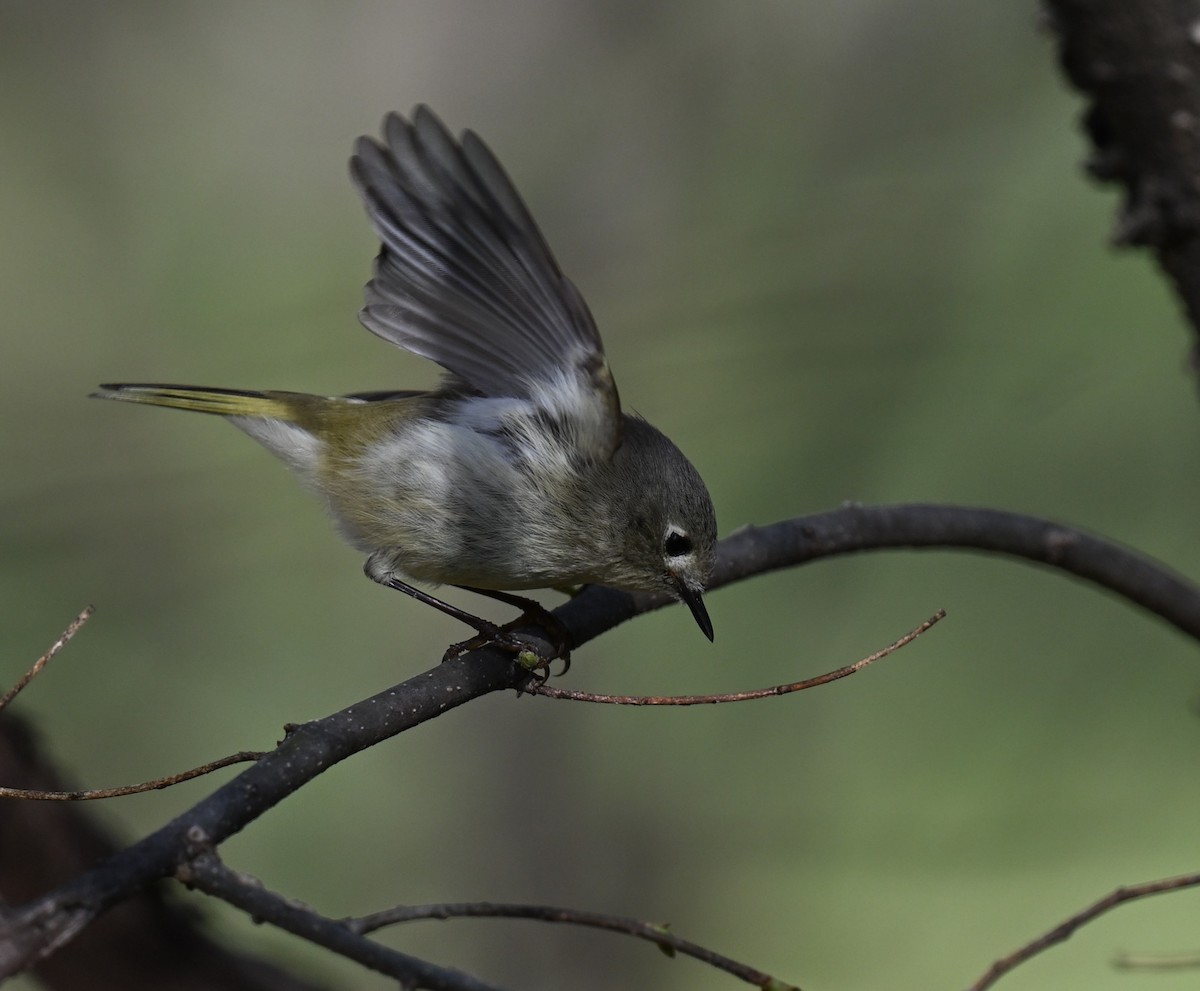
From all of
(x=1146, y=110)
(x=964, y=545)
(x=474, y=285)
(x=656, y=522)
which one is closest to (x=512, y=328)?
(x=474, y=285)

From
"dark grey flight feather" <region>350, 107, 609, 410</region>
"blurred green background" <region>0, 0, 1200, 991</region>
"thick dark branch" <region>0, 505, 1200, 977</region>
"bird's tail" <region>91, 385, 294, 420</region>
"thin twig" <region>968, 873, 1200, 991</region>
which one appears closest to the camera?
"thick dark branch" <region>0, 505, 1200, 977</region>

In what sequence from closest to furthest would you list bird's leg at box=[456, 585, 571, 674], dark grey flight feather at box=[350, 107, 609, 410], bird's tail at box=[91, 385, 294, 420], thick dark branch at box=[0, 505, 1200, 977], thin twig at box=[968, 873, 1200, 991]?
thick dark branch at box=[0, 505, 1200, 977] < thin twig at box=[968, 873, 1200, 991] < dark grey flight feather at box=[350, 107, 609, 410] < bird's leg at box=[456, 585, 571, 674] < bird's tail at box=[91, 385, 294, 420]

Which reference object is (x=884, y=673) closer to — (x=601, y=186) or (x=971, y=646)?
(x=971, y=646)

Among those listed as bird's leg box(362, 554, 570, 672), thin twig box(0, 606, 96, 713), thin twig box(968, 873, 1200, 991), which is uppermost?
bird's leg box(362, 554, 570, 672)

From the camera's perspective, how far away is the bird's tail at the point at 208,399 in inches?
88.5

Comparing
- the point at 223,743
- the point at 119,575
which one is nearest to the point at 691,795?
the point at 223,743

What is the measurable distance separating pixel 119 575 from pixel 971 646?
9.45ft

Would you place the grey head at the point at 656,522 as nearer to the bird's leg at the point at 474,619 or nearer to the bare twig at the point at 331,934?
the bird's leg at the point at 474,619

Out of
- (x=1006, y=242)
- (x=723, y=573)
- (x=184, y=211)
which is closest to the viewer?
(x=723, y=573)

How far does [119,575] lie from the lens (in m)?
3.99

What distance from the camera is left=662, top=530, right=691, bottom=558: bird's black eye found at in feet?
6.36

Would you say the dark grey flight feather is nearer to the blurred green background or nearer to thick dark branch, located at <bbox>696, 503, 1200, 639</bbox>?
thick dark branch, located at <bbox>696, 503, 1200, 639</bbox>

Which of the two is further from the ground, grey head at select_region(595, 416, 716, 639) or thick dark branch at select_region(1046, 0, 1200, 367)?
thick dark branch at select_region(1046, 0, 1200, 367)

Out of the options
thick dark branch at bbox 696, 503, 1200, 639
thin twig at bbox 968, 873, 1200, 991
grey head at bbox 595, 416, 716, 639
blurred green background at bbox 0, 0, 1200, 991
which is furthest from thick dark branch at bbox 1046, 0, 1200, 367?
blurred green background at bbox 0, 0, 1200, 991
